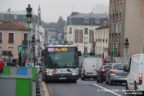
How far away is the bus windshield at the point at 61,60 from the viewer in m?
30.2

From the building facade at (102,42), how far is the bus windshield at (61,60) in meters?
47.1

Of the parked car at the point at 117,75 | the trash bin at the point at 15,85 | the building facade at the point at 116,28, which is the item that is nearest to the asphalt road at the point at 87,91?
the parked car at the point at 117,75

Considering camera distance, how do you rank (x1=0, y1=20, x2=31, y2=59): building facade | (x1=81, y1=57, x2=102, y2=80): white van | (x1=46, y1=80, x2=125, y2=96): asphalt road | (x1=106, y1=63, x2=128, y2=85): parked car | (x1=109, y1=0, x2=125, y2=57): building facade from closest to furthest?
(x1=46, y1=80, x2=125, y2=96): asphalt road, (x1=106, y1=63, x2=128, y2=85): parked car, (x1=81, y1=57, x2=102, y2=80): white van, (x1=109, y1=0, x2=125, y2=57): building facade, (x1=0, y1=20, x2=31, y2=59): building facade

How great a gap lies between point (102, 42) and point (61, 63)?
53509 millimetres

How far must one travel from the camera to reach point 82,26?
118m

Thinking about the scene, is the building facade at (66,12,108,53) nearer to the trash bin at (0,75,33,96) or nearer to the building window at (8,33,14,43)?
the building window at (8,33,14,43)

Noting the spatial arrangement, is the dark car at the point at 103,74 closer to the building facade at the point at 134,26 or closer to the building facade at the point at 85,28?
the building facade at the point at 134,26

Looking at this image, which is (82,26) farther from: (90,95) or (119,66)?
(90,95)

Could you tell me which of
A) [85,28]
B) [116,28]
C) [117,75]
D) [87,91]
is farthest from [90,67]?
[85,28]

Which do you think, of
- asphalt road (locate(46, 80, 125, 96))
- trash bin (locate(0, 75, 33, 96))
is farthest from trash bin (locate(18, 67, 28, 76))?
trash bin (locate(0, 75, 33, 96))

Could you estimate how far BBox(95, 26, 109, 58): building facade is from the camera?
7865 centimetres

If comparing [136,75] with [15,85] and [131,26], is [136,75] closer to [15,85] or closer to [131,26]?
[15,85]

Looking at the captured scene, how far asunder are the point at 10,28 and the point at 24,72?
62.1 metres

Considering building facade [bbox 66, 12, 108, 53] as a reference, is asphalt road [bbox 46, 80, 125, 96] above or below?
below
